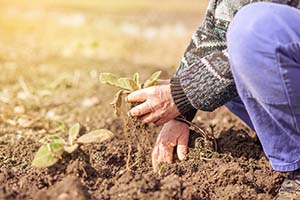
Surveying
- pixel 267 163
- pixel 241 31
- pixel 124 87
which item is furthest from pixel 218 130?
pixel 241 31

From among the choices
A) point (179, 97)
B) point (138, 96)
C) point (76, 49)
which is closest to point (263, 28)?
point (179, 97)

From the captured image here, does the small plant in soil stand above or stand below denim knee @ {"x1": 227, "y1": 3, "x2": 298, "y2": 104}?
below

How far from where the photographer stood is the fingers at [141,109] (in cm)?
217

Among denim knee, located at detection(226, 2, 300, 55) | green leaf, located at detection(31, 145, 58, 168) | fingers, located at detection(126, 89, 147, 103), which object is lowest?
green leaf, located at detection(31, 145, 58, 168)

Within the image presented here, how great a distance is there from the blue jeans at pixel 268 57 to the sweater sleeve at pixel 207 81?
0.06 meters

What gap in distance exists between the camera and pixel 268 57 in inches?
76.4

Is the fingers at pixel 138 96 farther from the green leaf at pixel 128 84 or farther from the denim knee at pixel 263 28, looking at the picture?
the denim knee at pixel 263 28

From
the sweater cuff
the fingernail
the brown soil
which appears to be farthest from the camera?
the fingernail

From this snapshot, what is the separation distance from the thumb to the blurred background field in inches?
31.4

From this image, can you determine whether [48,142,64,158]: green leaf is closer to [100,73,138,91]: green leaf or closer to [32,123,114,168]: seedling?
[32,123,114,168]: seedling

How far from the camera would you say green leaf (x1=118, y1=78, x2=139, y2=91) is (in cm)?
219

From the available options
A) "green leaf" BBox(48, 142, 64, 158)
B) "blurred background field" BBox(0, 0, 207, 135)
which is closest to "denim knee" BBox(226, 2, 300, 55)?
"green leaf" BBox(48, 142, 64, 158)

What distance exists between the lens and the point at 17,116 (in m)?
3.13

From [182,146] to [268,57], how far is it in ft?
1.70
